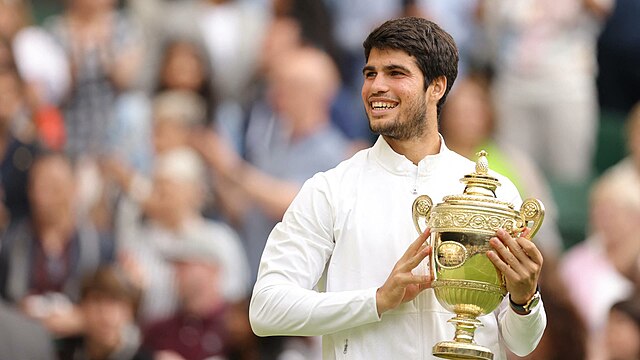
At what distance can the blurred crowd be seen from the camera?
9.95 m

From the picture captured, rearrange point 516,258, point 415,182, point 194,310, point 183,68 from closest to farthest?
point 516,258 < point 415,182 < point 194,310 < point 183,68

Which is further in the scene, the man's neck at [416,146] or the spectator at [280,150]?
the spectator at [280,150]

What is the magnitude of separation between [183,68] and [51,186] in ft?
3.97

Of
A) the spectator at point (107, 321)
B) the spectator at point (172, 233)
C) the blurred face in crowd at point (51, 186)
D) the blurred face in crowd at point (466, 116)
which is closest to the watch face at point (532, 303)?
the spectator at point (107, 321)

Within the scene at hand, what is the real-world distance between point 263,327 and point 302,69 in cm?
631

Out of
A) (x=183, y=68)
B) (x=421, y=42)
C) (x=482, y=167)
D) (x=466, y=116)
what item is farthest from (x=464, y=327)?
(x=183, y=68)

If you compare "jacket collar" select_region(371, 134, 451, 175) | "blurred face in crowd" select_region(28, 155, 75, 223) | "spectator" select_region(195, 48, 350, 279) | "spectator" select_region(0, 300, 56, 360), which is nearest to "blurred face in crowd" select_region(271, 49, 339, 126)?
"spectator" select_region(195, 48, 350, 279)

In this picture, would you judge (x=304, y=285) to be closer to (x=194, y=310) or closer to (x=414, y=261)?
(x=414, y=261)

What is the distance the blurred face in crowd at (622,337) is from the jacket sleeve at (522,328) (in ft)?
13.1

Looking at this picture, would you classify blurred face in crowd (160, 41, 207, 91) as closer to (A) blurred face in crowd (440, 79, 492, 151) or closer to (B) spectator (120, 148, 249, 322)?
(B) spectator (120, 148, 249, 322)

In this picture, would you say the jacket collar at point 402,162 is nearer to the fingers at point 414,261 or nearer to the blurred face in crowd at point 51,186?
the fingers at point 414,261

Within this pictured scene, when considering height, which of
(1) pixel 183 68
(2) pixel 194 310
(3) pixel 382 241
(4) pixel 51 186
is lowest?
(3) pixel 382 241

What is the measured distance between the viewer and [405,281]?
4.29 metres

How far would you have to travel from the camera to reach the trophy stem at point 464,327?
14.2 feet
